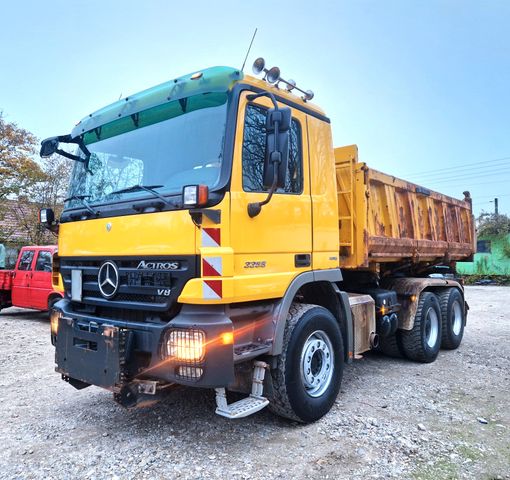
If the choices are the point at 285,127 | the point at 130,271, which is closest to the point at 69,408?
the point at 130,271

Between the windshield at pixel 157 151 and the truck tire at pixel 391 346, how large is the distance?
420 cm

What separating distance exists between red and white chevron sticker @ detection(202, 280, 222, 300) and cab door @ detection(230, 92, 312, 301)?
0.16 meters

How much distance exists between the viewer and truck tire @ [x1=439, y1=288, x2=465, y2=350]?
684 cm

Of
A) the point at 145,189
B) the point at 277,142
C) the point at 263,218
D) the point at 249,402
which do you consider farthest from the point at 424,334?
the point at 145,189

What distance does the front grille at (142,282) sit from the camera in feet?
10.3

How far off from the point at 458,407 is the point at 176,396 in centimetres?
288

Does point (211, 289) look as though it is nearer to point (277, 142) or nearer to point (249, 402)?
point (249, 402)

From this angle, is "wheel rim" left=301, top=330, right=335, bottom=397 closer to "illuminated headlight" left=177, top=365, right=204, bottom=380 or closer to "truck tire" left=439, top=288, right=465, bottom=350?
"illuminated headlight" left=177, top=365, right=204, bottom=380

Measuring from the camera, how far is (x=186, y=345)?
3.01 meters

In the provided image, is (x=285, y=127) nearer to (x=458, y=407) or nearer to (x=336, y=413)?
(x=336, y=413)

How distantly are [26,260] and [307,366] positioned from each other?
9.22 m


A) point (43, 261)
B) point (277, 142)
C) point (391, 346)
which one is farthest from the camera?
point (43, 261)

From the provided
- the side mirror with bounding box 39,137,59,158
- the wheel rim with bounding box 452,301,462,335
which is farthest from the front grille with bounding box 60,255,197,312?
the wheel rim with bounding box 452,301,462,335

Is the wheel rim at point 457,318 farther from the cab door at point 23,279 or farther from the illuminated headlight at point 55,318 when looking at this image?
the cab door at point 23,279
